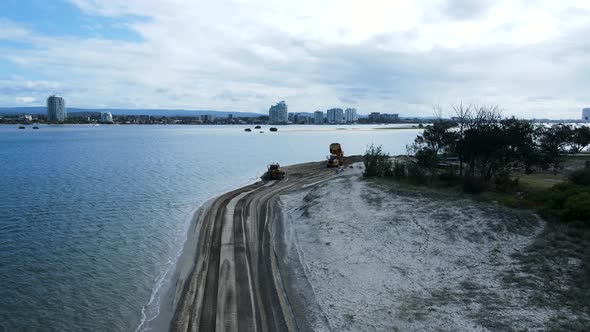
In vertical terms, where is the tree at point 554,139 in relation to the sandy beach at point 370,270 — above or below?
above

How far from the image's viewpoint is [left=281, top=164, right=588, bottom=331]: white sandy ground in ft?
45.6

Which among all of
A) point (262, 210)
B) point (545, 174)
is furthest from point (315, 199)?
point (545, 174)

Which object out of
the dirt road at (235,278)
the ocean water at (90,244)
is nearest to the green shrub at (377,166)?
the dirt road at (235,278)

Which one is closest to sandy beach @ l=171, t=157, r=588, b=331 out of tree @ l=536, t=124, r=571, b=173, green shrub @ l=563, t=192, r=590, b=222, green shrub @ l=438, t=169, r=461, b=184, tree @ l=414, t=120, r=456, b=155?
green shrub @ l=563, t=192, r=590, b=222

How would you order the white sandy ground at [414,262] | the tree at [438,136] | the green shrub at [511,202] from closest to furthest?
the white sandy ground at [414,262] < the green shrub at [511,202] < the tree at [438,136]

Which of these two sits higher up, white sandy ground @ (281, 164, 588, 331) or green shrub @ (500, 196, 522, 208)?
green shrub @ (500, 196, 522, 208)

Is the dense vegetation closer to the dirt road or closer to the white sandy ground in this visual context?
the white sandy ground

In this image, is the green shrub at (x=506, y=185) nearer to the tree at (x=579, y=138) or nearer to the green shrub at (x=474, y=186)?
the green shrub at (x=474, y=186)

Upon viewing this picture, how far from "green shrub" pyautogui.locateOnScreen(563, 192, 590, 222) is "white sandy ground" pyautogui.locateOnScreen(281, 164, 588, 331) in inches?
57.5

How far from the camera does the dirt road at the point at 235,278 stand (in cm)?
1470

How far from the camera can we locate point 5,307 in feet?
54.2

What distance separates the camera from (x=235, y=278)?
60.8 feet

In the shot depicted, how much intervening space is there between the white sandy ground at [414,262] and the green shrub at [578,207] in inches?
57.5

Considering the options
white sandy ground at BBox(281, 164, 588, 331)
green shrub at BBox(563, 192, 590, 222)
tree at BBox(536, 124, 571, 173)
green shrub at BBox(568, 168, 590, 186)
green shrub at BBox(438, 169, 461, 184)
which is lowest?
white sandy ground at BBox(281, 164, 588, 331)
